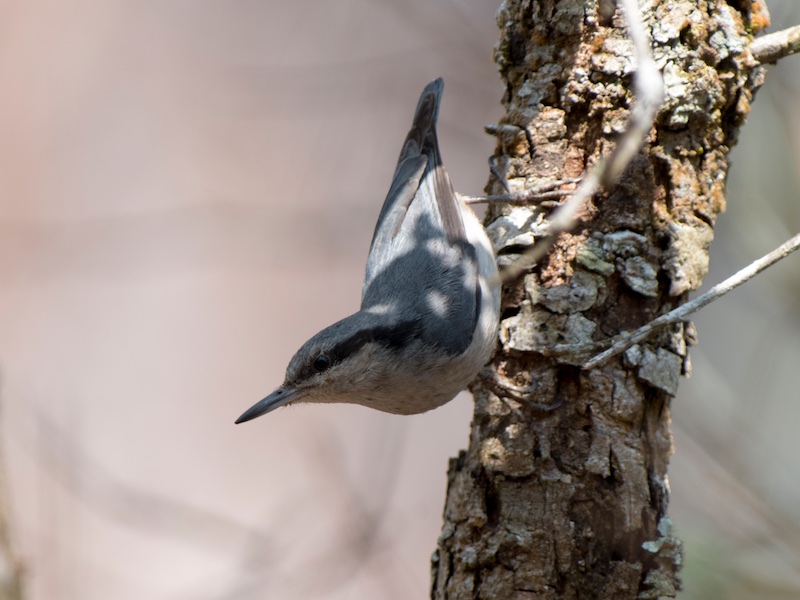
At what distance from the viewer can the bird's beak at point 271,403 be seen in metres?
2.76

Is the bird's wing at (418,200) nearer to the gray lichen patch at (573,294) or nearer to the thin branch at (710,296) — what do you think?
the gray lichen patch at (573,294)

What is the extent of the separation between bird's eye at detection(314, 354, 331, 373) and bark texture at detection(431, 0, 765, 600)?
0.55 m

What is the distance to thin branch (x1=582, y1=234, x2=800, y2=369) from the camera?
6.44ft

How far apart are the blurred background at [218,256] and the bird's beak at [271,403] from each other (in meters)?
1.60

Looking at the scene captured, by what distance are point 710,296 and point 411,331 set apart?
1.12m

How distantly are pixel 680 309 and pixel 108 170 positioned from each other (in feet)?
16.4

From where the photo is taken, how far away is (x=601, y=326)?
8.39 feet

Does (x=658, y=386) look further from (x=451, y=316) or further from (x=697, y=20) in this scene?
(x=697, y=20)

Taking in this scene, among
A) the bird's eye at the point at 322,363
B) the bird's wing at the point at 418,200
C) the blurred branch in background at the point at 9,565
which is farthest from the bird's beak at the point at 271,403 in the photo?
the blurred branch in background at the point at 9,565

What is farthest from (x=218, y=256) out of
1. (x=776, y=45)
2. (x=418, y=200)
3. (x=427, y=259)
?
(x=776, y=45)

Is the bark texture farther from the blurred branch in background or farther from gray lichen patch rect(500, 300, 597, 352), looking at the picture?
the blurred branch in background

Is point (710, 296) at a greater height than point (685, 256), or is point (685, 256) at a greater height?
point (685, 256)

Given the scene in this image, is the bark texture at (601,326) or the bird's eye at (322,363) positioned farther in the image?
the bird's eye at (322,363)

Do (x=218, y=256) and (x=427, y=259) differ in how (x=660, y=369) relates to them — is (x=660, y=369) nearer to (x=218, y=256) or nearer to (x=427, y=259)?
(x=427, y=259)
